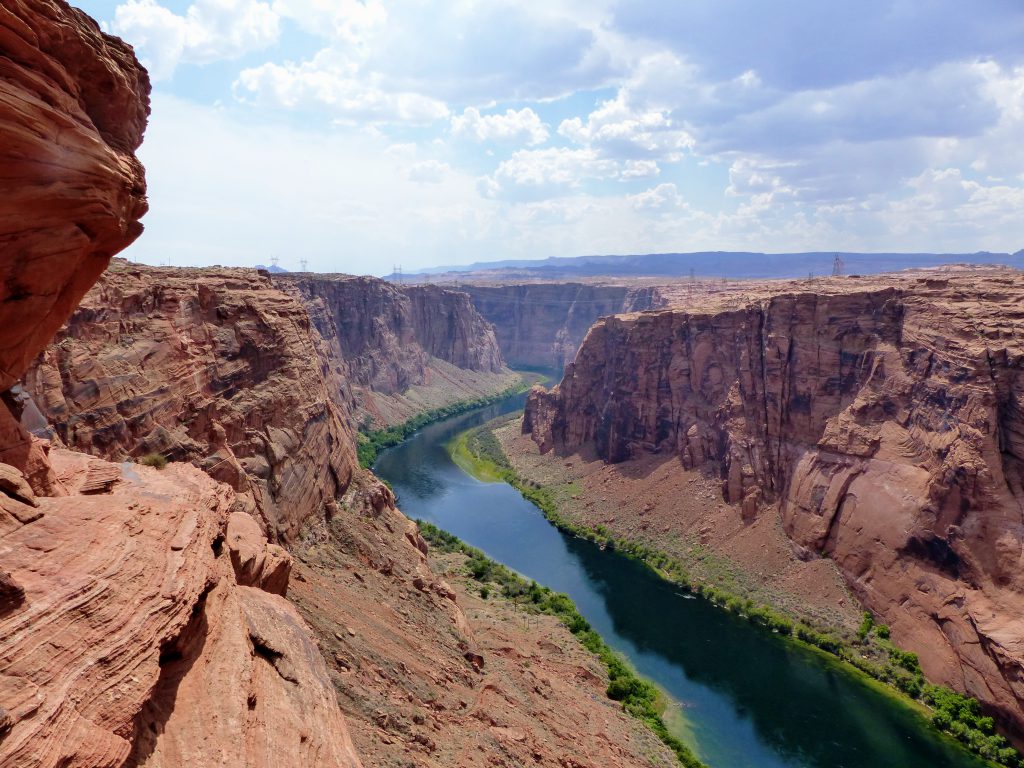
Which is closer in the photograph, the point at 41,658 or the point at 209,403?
the point at 41,658

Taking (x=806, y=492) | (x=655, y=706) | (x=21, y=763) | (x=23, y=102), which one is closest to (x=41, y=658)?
(x=21, y=763)

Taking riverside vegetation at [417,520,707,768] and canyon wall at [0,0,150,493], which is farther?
riverside vegetation at [417,520,707,768]

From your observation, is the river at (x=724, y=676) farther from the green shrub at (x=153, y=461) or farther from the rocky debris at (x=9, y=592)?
the rocky debris at (x=9, y=592)

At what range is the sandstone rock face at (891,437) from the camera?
148 feet

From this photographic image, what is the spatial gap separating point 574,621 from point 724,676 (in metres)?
11.4

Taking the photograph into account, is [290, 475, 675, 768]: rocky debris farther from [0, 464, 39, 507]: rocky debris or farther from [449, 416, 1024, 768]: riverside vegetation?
[449, 416, 1024, 768]: riverside vegetation

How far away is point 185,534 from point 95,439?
1278cm

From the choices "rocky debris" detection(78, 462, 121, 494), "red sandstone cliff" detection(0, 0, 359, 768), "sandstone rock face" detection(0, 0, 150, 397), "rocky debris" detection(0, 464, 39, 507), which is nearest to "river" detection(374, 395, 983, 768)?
"red sandstone cliff" detection(0, 0, 359, 768)

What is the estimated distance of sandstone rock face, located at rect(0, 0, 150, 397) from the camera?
13797 mm

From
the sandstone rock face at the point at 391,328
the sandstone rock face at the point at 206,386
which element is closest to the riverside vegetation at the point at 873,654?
the sandstone rock face at the point at 206,386

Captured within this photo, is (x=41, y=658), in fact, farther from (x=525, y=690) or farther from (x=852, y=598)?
(x=852, y=598)

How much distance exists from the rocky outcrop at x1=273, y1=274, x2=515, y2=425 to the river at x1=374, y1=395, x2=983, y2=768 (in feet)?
189

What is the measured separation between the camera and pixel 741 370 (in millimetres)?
70875

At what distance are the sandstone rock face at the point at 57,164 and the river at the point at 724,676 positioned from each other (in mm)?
40201
